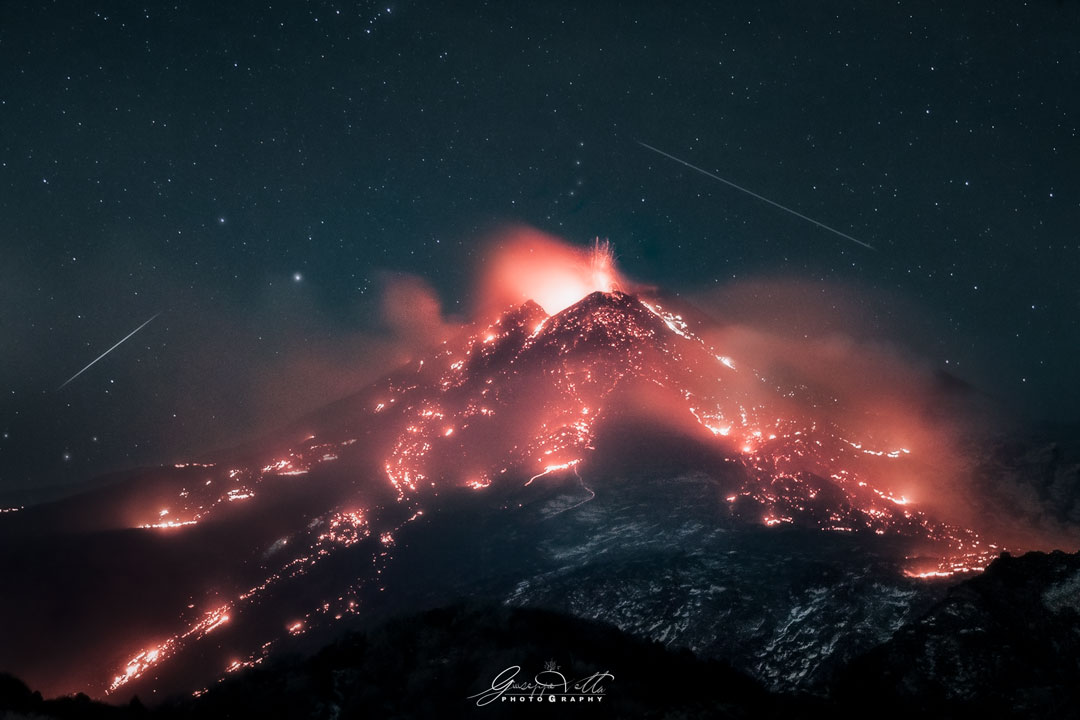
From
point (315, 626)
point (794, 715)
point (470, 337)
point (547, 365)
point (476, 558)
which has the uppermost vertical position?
point (470, 337)

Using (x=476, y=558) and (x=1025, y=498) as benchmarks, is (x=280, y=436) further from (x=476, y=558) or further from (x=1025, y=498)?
(x=1025, y=498)

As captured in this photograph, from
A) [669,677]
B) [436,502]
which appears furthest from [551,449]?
[669,677]

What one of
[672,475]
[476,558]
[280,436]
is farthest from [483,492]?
[280,436]
